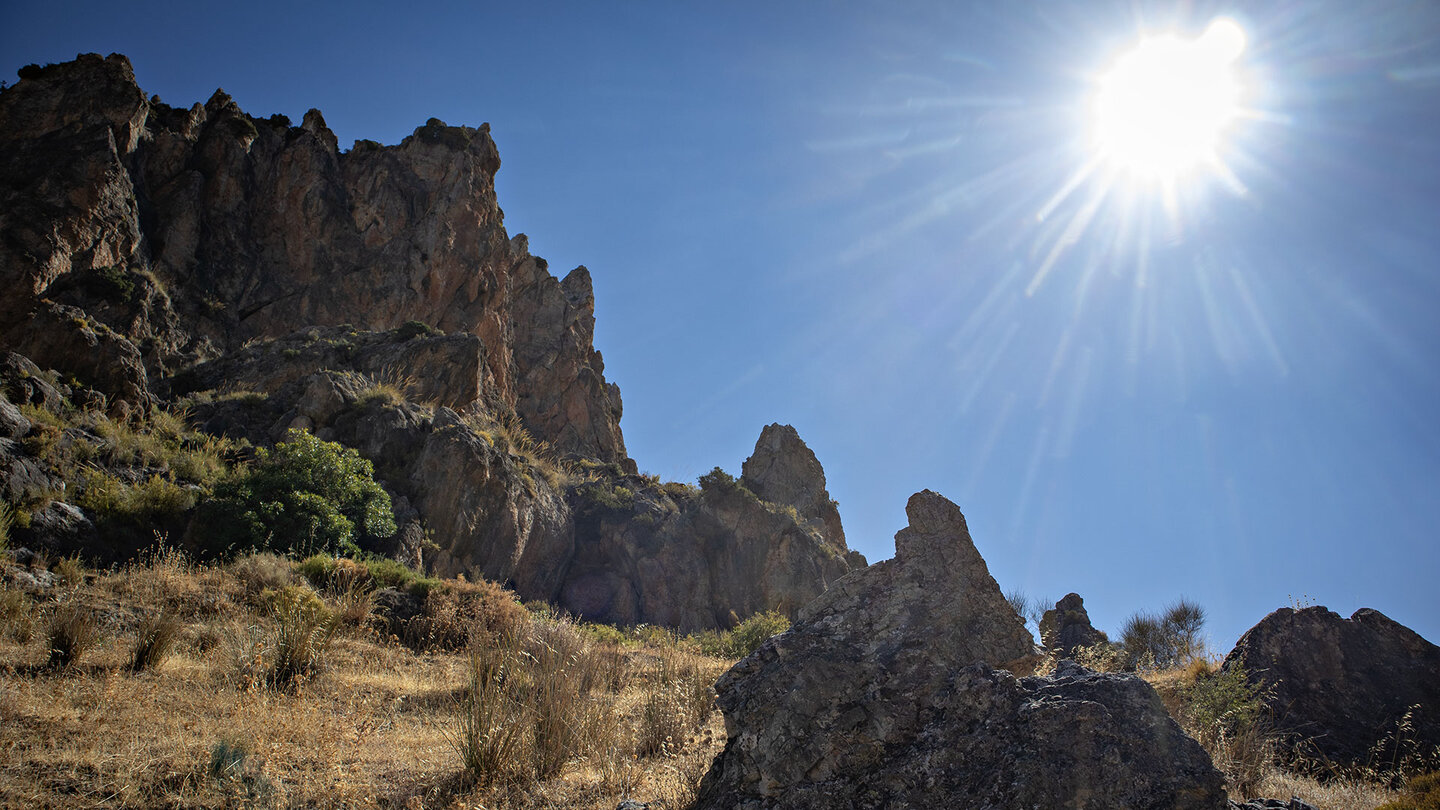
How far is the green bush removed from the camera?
1198 centimetres

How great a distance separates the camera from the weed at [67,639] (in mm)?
6340

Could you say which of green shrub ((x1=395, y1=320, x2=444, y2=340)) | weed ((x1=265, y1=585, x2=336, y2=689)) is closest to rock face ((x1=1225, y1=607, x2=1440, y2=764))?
weed ((x1=265, y1=585, x2=336, y2=689))

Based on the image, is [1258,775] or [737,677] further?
[1258,775]

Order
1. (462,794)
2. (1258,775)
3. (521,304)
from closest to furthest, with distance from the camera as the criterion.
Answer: (462,794), (1258,775), (521,304)

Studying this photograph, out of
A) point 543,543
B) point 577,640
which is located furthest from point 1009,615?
point 543,543

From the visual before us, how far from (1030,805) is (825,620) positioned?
65.9 inches

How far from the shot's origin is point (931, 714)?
11.3ft

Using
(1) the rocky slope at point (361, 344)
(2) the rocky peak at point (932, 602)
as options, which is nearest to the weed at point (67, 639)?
(1) the rocky slope at point (361, 344)

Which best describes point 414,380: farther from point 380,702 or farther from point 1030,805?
point 1030,805

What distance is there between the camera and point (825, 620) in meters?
4.25

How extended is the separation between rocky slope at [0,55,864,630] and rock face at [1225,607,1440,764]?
15263 mm

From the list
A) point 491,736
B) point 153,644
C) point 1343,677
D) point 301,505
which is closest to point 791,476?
point 301,505

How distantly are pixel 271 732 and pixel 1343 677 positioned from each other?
1089 cm

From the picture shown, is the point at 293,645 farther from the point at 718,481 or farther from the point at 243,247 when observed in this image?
the point at 243,247
